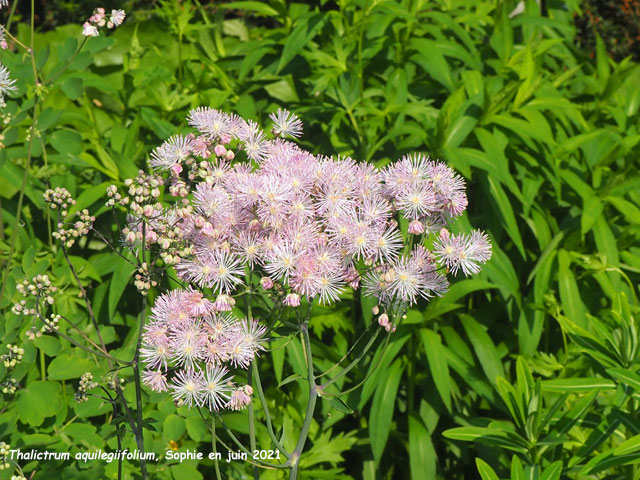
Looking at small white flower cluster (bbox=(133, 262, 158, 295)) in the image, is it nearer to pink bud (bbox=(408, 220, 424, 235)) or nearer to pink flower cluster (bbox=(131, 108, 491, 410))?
pink flower cluster (bbox=(131, 108, 491, 410))

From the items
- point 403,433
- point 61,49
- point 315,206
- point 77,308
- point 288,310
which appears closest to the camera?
point 315,206

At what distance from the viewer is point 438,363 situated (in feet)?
7.78

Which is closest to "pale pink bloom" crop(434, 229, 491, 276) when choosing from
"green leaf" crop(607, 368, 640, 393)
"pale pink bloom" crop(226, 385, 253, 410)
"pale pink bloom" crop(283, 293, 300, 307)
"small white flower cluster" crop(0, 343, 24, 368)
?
"pale pink bloom" crop(283, 293, 300, 307)

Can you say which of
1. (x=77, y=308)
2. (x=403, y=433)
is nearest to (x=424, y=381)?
(x=403, y=433)

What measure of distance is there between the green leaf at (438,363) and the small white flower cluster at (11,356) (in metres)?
1.19

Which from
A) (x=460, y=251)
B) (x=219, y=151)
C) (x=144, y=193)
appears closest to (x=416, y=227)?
(x=460, y=251)

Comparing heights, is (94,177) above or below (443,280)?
below

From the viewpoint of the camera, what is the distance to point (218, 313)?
→ 144cm

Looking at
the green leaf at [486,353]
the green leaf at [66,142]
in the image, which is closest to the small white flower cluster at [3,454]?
the green leaf at [66,142]

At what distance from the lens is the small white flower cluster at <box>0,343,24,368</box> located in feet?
5.36

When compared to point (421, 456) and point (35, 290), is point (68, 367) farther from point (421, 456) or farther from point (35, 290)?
point (421, 456)

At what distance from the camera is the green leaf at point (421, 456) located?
2473mm

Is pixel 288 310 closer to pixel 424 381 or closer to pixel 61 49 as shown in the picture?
pixel 61 49

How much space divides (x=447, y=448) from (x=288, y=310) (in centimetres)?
146
